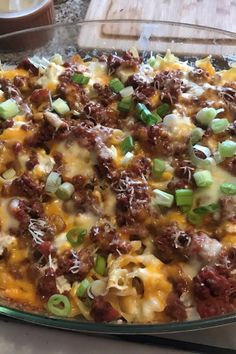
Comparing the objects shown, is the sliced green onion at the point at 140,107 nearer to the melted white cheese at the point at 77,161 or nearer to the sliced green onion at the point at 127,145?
the sliced green onion at the point at 127,145

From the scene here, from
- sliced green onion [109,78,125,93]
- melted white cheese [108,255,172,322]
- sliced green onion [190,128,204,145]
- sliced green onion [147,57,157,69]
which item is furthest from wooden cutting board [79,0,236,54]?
melted white cheese [108,255,172,322]

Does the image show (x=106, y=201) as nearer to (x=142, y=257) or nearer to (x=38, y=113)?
(x=142, y=257)

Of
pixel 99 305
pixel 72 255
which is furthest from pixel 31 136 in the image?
pixel 99 305

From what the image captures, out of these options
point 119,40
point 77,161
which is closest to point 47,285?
point 77,161

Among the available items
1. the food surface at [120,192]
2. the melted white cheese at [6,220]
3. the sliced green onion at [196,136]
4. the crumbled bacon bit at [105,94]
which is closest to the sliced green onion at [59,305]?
the food surface at [120,192]

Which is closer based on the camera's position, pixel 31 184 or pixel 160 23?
pixel 31 184

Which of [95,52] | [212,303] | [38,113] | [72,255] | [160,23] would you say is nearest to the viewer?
[212,303]
